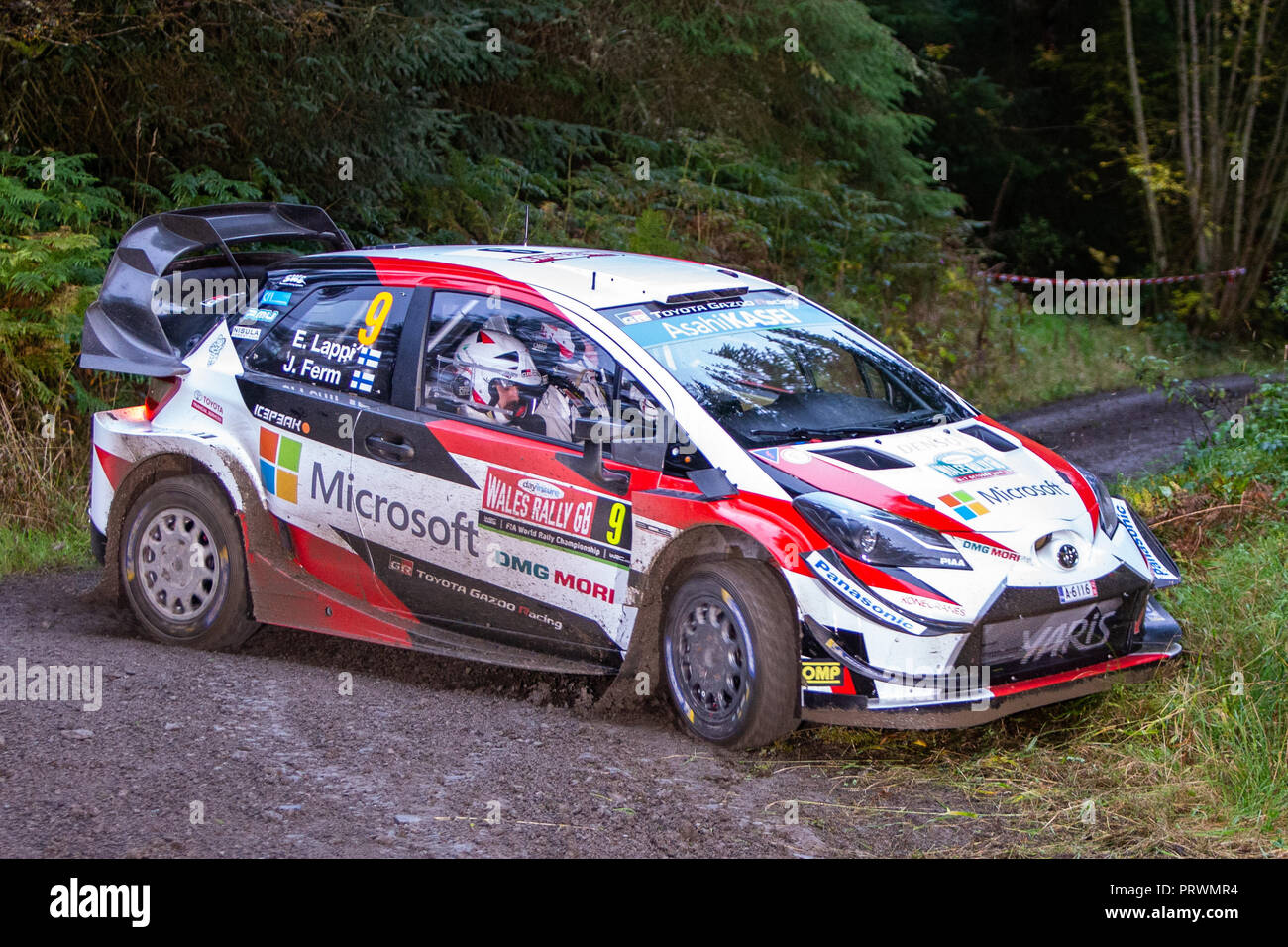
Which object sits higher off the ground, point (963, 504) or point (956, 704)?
point (963, 504)

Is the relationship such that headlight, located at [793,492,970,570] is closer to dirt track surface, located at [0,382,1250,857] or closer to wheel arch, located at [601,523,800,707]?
wheel arch, located at [601,523,800,707]

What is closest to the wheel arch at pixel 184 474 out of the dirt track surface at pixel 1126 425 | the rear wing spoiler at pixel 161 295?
the rear wing spoiler at pixel 161 295

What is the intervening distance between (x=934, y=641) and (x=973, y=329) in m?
10.9

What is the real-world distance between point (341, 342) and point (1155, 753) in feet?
12.4

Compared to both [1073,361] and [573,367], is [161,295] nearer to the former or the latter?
[573,367]

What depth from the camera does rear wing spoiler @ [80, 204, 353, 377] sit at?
21.7 feet

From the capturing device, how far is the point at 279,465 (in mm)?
6137

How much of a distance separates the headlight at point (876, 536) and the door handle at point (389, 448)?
5.85ft

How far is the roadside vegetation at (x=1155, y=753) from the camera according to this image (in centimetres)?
439

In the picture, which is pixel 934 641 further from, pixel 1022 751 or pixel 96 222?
pixel 96 222

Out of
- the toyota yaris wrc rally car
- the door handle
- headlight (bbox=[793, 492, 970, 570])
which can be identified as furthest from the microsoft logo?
the door handle

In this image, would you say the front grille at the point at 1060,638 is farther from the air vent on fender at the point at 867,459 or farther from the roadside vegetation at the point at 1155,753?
the air vent on fender at the point at 867,459

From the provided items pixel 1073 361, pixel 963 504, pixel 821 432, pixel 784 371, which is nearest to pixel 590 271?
pixel 784 371

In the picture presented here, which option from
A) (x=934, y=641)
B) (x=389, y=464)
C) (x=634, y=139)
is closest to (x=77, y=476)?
(x=389, y=464)
